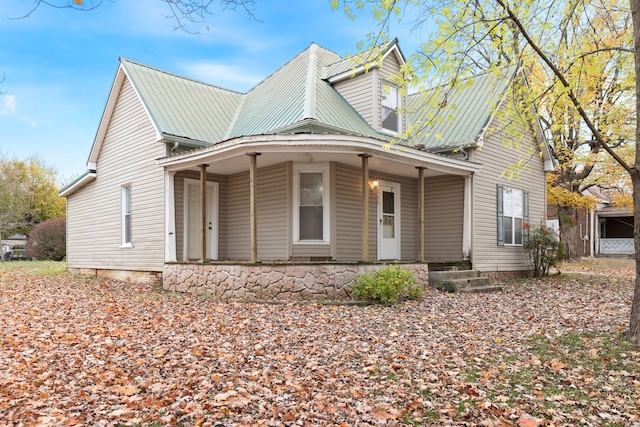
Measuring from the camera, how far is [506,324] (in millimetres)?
7602

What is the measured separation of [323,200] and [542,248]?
26.0ft

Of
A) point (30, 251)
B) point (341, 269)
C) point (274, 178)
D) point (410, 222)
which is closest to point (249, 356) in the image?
point (341, 269)

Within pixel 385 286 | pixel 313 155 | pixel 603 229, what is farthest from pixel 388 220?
pixel 603 229

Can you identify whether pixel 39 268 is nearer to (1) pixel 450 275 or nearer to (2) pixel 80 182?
(2) pixel 80 182

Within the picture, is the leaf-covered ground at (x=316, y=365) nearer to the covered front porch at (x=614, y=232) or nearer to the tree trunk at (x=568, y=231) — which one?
the tree trunk at (x=568, y=231)

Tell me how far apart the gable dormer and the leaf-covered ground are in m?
5.98

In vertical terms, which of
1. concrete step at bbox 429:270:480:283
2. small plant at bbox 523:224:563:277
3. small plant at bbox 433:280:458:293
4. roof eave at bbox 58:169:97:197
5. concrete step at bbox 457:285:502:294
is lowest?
concrete step at bbox 457:285:502:294

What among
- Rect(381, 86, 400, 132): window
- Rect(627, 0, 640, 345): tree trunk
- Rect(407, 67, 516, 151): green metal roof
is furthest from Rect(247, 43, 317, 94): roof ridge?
Rect(627, 0, 640, 345): tree trunk

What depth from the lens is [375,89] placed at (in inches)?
511

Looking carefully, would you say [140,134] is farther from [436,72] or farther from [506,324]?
[506,324]

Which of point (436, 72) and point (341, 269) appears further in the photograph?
point (341, 269)

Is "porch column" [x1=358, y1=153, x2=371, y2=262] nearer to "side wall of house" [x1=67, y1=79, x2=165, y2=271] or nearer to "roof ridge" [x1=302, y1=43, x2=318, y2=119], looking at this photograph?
"roof ridge" [x1=302, y1=43, x2=318, y2=119]

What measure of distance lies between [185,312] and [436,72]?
5.97 meters

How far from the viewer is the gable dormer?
13000mm
